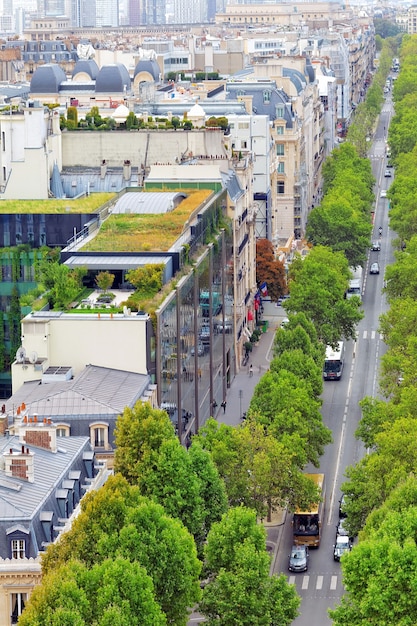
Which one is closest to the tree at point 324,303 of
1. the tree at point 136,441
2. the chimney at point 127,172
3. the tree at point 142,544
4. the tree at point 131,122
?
the chimney at point 127,172

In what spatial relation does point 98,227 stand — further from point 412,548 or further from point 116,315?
point 412,548

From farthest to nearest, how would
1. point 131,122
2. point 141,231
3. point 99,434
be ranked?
point 131,122 → point 141,231 → point 99,434

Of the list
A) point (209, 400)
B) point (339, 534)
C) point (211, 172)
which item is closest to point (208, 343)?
point (209, 400)

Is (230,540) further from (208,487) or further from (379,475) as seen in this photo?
(379,475)

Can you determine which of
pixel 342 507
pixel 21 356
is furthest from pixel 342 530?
pixel 21 356

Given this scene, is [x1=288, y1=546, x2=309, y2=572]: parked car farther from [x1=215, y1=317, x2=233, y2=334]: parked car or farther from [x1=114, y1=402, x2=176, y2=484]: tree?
[x1=215, y1=317, x2=233, y2=334]: parked car

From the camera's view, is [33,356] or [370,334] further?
[370,334]
